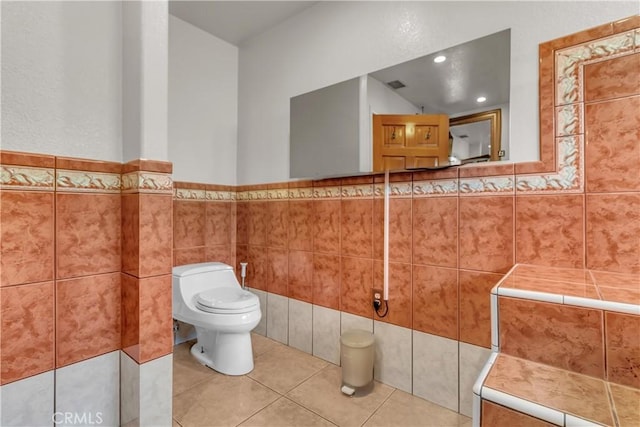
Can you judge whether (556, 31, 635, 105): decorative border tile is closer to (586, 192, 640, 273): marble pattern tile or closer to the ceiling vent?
(586, 192, 640, 273): marble pattern tile

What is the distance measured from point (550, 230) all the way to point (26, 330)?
223cm

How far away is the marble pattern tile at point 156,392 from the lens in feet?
4.32

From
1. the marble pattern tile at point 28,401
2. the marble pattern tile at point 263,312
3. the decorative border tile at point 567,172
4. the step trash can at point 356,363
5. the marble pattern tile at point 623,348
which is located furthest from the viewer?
the marble pattern tile at point 263,312

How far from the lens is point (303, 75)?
2225 millimetres

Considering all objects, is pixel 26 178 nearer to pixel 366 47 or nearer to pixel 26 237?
pixel 26 237

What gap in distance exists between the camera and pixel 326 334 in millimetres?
2082

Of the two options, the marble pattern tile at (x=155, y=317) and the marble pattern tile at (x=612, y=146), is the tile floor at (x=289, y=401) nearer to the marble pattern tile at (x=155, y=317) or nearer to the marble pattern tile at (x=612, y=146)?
the marble pattern tile at (x=155, y=317)

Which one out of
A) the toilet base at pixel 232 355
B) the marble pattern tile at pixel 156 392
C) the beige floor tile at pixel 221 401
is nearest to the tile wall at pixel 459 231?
the toilet base at pixel 232 355

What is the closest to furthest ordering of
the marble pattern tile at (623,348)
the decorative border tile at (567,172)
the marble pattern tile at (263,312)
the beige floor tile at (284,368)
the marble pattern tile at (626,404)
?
the marble pattern tile at (626,404) → the marble pattern tile at (623,348) → the decorative border tile at (567,172) → the beige floor tile at (284,368) → the marble pattern tile at (263,312)

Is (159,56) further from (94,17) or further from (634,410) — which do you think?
(634,410)

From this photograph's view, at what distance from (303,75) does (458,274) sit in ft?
5.67

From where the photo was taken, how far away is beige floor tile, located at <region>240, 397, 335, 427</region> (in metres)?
1.48

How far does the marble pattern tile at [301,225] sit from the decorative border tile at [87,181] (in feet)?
3.74

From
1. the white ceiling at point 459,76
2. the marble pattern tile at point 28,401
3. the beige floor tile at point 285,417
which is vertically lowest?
the beige floor tile at point 285,417
